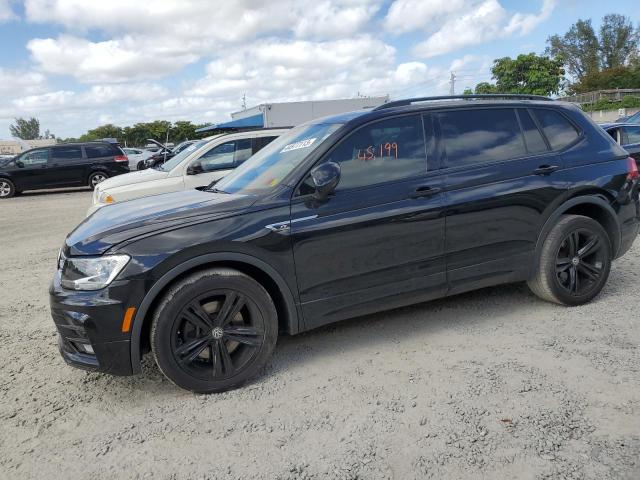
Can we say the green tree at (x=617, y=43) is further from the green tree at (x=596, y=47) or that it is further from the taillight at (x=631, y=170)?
the taillight at (x=631, y=170)

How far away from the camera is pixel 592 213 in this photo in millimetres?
4488

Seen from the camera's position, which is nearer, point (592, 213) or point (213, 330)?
point (213, 330)

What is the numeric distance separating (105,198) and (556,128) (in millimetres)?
6593

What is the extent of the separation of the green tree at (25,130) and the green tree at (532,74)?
5114 inches

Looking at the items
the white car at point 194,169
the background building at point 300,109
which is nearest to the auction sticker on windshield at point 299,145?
the white car at point 194,169

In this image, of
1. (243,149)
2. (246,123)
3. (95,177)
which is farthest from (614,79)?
(243,149)

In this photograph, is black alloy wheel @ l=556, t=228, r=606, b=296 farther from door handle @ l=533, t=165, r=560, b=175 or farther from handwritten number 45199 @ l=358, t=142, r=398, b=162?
handwritten number 45199 @ l=358, t=142, r=398, b=162

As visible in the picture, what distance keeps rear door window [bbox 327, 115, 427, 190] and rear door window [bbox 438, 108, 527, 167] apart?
0.24 metres

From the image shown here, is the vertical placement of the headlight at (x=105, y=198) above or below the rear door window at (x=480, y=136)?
below

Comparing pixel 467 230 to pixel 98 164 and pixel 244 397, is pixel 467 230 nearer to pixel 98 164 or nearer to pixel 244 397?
pixel 244 397

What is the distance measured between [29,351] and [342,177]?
2774 mm

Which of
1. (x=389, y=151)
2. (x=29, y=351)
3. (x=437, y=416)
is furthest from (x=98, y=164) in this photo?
(x=437, y=416)

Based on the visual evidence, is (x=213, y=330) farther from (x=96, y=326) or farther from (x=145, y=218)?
(x=145, y=218)

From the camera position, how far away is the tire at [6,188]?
17.5 meters
